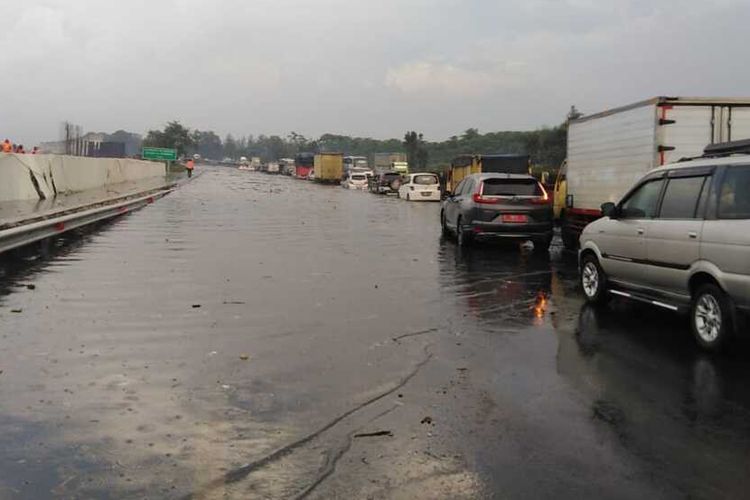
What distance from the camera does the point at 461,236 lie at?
16594 mm

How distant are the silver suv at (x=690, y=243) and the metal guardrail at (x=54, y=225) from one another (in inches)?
437

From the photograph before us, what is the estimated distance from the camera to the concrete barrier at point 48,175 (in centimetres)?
2128

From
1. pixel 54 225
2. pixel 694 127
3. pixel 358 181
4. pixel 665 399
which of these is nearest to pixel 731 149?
pixel 694 127

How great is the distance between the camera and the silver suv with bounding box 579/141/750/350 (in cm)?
686

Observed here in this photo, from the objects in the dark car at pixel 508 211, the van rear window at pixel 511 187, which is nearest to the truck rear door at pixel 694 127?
the dark car at pixel 508 211

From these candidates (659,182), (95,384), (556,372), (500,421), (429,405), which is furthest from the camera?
(659,182)

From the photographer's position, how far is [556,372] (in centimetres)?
650

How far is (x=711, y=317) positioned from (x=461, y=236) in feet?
31.4

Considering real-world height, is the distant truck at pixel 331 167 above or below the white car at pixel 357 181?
above

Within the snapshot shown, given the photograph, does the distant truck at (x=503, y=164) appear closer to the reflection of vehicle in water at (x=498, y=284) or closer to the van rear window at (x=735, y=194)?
the reflection of vehicle in water at (x=498, y=284)

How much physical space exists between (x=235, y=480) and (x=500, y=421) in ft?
6.51

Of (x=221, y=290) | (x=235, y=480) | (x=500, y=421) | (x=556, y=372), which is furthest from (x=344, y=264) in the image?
(x=235, y=480)

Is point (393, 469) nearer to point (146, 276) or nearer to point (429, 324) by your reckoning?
point (429, 324)

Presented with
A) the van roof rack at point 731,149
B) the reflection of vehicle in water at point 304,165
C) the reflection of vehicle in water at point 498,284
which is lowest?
the reflection of vehicle in water at point 498,284
